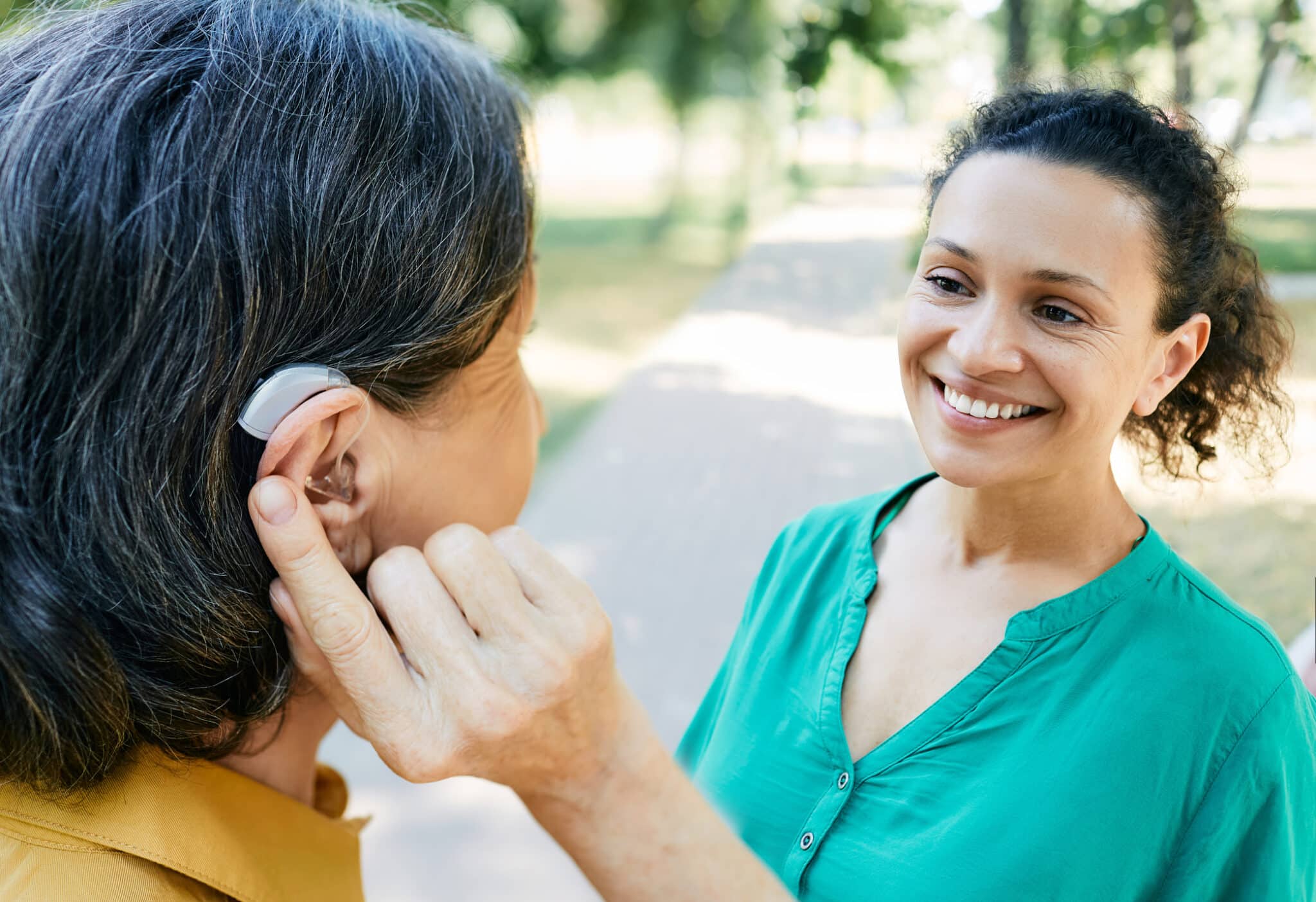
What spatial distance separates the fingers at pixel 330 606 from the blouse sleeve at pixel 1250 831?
2.90ft

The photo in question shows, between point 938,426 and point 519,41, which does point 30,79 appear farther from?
point 519,41

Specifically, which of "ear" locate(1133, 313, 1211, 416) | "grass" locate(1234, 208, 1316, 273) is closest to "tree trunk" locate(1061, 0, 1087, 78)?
"grass" locate(1234, 208, 1316, 273)

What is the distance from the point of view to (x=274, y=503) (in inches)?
38.2

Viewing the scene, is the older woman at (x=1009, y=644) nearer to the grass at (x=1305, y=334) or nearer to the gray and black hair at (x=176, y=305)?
the gray and black hair at (x=176, y=305)

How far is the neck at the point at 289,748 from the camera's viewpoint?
1.17 metres

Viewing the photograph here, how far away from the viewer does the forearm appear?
102 centimetres

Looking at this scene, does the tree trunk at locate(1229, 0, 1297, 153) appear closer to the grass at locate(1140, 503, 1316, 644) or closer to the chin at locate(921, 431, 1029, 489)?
the grass at locate(1140, 503, 1316, 644)

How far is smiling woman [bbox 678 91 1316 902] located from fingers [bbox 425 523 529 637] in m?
0.62

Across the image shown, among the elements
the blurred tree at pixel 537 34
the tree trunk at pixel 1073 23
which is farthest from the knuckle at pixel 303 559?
the blurred tree at pixel 537 34

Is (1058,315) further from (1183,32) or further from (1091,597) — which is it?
(1183,32)

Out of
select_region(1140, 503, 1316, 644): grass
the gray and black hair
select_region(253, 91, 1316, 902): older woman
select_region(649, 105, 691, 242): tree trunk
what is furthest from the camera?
select_region(649, 105, 691, 242): tree trunk

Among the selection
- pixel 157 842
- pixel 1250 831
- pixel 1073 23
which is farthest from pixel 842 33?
pixel 157 842

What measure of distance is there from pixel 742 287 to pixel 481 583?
1085 centimetres

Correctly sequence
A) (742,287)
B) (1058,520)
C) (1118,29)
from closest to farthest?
(1058,520)
(1118,29)
(742,287)
